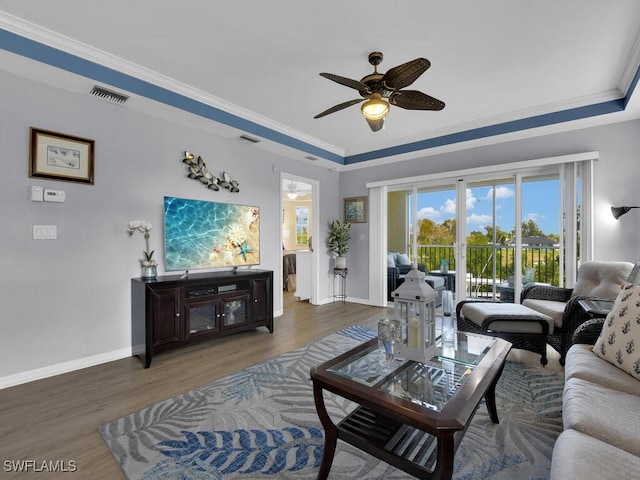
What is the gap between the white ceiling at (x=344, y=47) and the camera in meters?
2.11

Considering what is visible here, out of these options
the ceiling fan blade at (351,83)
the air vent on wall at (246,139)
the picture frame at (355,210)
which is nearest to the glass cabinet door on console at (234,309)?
the air vent on wall at (246,139)

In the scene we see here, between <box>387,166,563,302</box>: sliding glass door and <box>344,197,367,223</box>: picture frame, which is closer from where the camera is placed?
<box>387,166,563,302</box>: sliding glass door

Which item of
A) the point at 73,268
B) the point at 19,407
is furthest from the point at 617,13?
the point at 19,407

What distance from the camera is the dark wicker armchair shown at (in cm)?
263

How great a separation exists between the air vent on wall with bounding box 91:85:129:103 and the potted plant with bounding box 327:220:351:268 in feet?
12.0

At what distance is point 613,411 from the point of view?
50.7 inches

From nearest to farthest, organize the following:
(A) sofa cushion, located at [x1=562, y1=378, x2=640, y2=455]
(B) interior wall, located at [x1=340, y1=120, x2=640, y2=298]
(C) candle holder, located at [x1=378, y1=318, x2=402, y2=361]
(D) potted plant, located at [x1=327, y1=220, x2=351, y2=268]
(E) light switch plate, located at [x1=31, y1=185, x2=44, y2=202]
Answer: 1. (A) sofa cushion, located at [x1=562, y1=378, x2=640, y2=455]
2. (C) candle holder, located at [x1=378, y1=318, x2=402, y2=361]
3. (E) light switch plate, located at [x1=31, y1=185, x2=44, y2=202]
4. (B) interior wall, located at [x1=340, y1=120, x2=640, y2=298]
5. (D) potted plant, located at [x1=327, y1=220, x2=351, y2=268]

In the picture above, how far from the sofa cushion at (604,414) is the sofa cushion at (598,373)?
4cm

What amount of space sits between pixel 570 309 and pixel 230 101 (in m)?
3.95

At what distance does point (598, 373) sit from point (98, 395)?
3257mm

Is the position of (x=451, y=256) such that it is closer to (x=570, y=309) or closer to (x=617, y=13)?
(x=570, y=309)

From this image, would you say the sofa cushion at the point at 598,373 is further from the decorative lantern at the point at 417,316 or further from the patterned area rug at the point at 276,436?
the decorative lantern at the point at 417,316

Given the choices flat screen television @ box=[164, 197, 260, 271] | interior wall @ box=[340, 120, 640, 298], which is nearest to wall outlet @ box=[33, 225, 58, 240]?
flat screen television @ box=[164, 197, 260, 271]

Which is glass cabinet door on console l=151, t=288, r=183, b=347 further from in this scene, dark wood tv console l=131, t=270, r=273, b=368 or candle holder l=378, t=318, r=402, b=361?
candle holder l=378, t=318, r=402, b=361
